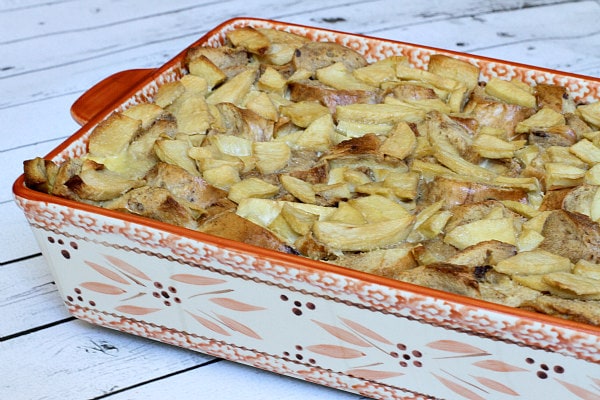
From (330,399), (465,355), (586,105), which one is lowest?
(330,399)

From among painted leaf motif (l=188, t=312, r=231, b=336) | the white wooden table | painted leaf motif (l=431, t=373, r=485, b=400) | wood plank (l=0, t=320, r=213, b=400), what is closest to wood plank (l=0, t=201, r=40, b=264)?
the white wooden table

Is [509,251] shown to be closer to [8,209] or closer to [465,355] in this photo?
[465,355]

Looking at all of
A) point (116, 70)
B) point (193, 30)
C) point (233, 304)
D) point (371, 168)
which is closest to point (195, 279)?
point (233, 304)

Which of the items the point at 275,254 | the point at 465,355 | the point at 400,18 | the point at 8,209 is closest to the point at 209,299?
the point at 275,254

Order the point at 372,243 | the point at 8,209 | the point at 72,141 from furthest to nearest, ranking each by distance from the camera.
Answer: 1. the point at 8,209
2. the point at 72,141
3. the point at 372,243

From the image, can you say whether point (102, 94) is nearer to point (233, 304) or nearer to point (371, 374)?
point (233, 304)

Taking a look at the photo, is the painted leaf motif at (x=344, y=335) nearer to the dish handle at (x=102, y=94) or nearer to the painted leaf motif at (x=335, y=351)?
the painted leaf motif at (x=335, y=351)
